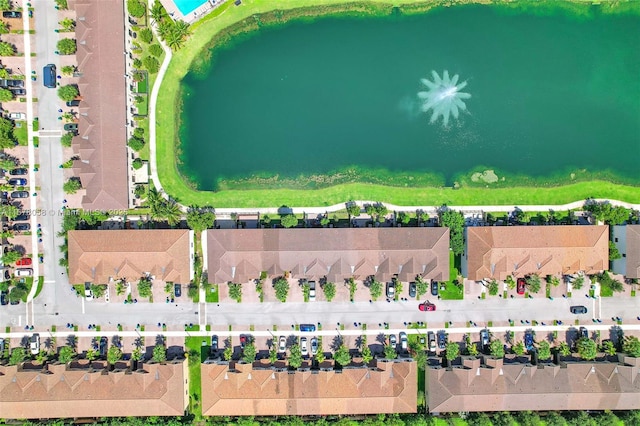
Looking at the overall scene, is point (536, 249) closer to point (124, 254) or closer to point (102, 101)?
point (124, 254)

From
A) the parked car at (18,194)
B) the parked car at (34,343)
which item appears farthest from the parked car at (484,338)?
the parked car at (18,194)

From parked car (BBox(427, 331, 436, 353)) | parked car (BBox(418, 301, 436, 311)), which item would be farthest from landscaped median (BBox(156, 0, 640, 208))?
parked car (BBox(427, 331, 436, 353))

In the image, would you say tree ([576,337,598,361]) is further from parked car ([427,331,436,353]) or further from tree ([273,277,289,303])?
tree ([273,277,289,303])

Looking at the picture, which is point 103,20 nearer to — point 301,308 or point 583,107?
point 301,308

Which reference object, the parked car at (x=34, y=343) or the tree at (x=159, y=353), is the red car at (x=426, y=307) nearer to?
the tree at (x=159, y=353)

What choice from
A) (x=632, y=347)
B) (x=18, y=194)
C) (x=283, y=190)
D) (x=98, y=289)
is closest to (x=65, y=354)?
(x=98, y=289)

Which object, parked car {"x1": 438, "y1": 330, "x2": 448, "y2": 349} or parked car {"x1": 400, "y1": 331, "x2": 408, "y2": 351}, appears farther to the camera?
parked car {"x1": 438, "y1": 330, "x2": 448, "y2": 349}

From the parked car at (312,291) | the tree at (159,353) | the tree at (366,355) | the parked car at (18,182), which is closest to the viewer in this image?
the tree at (159,353)
